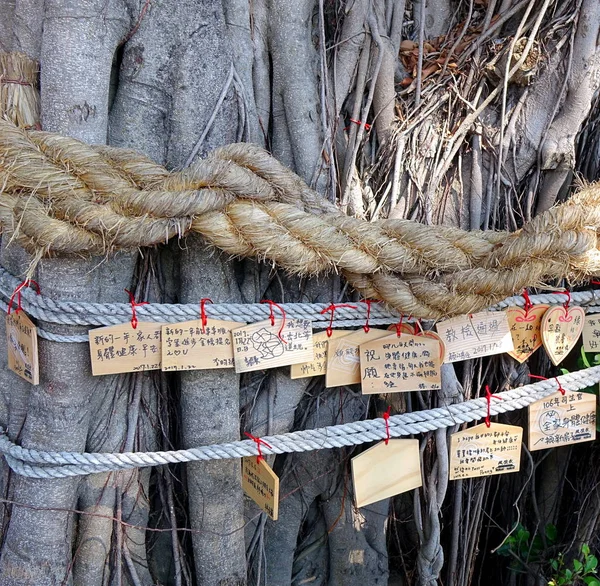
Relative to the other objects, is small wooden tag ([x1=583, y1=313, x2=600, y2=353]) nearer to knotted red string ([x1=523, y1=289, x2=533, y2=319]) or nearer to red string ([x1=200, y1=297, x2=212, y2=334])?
knotted red string ([x1=523, y1=289, x2=533, y2=319])

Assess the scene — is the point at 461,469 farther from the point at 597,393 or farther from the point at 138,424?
the point at 138,424

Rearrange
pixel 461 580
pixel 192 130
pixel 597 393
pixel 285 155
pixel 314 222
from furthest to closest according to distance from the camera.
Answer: pixel 461 580, pixel 597 393, pixel 285 155, pixel 192 130, pixel 314 222

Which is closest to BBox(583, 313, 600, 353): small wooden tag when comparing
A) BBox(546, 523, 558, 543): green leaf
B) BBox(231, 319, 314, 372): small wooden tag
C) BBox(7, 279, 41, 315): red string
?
BBox(546, 523, 558, 543): green leaf

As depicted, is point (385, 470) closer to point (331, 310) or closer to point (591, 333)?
point (331, 310)

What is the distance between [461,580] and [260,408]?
694 millimetres

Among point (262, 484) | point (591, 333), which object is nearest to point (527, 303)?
point (591, 333)

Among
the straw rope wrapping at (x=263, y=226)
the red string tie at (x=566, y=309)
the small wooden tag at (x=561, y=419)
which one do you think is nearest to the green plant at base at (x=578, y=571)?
the small wooden tag at (x=561, y=419)

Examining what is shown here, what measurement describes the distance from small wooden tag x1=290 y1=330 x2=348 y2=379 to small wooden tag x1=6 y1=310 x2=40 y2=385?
436 millimetres

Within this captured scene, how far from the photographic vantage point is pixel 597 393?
4.30ft

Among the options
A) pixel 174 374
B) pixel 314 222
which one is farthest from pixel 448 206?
pixel 174 374

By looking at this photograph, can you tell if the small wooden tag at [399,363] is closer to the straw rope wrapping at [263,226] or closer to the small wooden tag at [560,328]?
the straw rope wrapping at [263,226]

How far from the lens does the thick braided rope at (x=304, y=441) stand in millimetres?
997

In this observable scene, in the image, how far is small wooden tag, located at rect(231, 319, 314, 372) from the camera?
3.31 feet

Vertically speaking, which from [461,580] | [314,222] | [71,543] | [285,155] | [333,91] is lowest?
[461,580]
